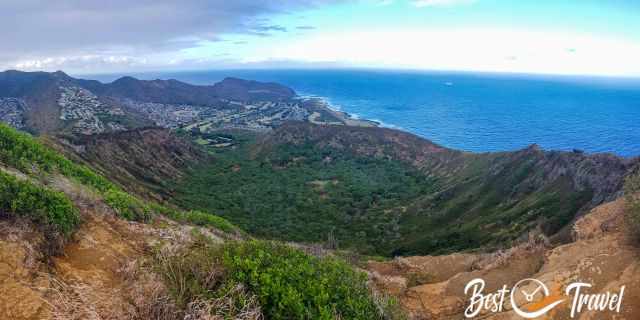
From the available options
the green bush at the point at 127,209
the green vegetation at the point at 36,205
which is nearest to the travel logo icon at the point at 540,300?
the green vegetation at the point at 36,205

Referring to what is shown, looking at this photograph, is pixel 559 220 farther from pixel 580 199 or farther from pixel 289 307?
pixel 289 307

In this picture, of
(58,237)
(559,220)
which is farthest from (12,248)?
(559,220)

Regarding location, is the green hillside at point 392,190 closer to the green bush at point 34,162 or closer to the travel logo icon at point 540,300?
the travel logo icon at point 540,300

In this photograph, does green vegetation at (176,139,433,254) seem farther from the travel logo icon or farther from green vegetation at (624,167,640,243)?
the travel logo icon

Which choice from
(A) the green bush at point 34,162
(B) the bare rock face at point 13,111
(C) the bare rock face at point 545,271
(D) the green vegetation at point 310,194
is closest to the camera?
(C) the bare rock face at point 545,271

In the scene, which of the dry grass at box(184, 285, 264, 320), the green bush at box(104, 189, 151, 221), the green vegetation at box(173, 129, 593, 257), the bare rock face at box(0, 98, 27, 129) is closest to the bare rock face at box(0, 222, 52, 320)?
the dry grass at box(184, 285, 264, 320)

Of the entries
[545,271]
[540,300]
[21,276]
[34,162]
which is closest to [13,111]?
[34,162]

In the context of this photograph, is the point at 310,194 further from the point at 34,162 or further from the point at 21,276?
the point at 21,276
